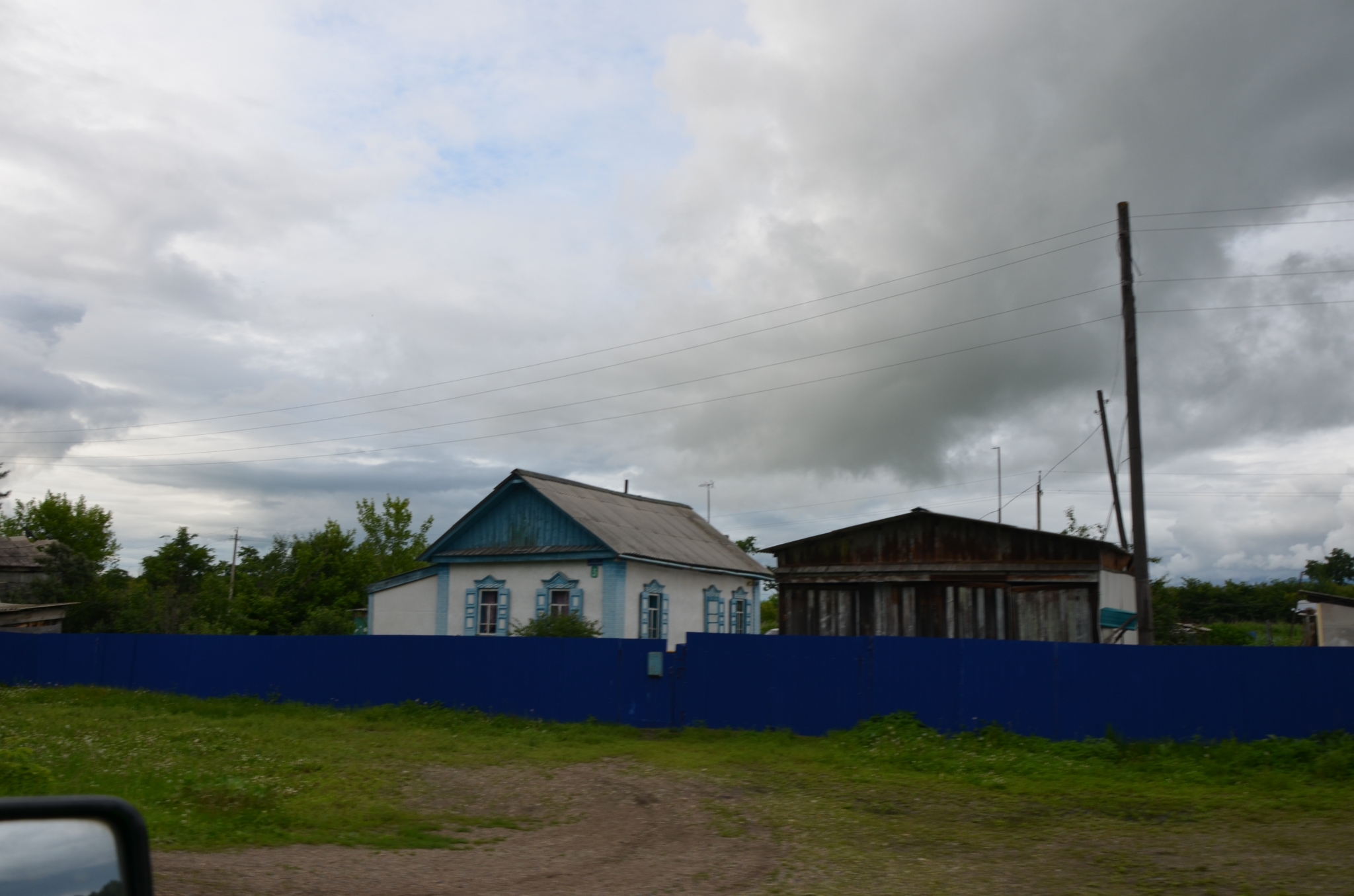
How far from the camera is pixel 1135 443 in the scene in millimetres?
17500

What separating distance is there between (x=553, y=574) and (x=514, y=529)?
199 centimetres

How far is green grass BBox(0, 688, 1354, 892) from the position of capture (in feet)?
31.9

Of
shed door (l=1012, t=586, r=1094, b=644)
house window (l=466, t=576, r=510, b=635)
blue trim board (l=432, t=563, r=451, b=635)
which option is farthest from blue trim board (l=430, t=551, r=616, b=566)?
shed door (l=1012, t=586, r=1094, b=644)

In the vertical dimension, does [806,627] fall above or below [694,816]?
above

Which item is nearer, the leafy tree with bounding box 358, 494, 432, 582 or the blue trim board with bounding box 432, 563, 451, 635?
the blue trim board with bounding box 432, 563, 451, 635

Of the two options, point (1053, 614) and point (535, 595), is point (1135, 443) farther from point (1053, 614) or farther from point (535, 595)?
point (535, 595)

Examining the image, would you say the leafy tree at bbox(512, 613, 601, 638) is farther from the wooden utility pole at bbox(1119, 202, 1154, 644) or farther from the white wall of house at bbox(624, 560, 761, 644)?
the wooden utility pole at bbox(1119, 202, 1154, 644)

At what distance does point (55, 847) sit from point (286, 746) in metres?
15.1

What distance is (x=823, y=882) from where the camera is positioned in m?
8.27

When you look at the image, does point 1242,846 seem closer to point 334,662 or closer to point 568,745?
point 568,745

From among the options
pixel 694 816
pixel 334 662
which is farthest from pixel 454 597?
pixel 694 816

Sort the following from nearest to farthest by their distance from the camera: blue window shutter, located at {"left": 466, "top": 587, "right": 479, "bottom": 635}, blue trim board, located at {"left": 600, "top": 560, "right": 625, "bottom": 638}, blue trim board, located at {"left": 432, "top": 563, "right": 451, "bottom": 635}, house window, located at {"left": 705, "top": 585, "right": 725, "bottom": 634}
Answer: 1. blue trim board, located at {"left": 600, "top": 560, "right": 625, "bottom": 638}
2. blue window shutter, located at {"left": 466, "top": 587, "right": 479, "bottom": 635}
3. blue trim board, located at {"left": 432, "top": 563, "right": 451, "bottom": 635}
4. house window, located at {"left": 705, "top": 585, "right": 725, "bottom": 634}

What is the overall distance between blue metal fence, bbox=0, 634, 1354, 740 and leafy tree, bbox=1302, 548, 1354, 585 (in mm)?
63194

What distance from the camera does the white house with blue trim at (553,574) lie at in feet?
85.0
